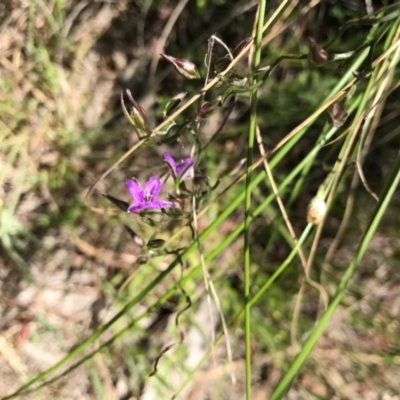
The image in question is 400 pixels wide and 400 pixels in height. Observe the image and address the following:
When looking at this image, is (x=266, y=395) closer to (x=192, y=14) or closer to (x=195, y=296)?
(x=195, y=296)

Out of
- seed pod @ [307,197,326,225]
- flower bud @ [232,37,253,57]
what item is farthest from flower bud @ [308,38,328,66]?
seed pod @ [307,197,326,225]

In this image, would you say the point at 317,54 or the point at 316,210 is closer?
the point at 317,54

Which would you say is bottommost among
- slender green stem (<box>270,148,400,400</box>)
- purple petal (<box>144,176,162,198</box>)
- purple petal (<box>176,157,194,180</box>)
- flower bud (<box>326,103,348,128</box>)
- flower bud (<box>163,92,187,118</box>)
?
slender green stem (<box>270,148,400,400</box>)

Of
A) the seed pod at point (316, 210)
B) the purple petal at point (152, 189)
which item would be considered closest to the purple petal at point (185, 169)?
the purple petal at point (152, 189)

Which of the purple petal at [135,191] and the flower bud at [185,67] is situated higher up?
the flower bud at [185,67]

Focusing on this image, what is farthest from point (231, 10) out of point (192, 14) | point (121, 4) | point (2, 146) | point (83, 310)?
point (83, 310)

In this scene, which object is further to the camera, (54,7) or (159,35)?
(159,35)

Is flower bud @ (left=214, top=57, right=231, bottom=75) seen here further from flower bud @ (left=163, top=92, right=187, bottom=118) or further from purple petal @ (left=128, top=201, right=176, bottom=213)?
purple petal @ (left=128, top=201, right=176, bottom=213)

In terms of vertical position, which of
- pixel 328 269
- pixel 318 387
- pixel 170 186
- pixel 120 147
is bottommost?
pixel 318 387

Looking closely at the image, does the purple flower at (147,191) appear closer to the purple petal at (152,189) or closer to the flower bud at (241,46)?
the purple petal at (152,189)

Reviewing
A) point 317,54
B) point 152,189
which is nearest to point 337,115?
point 317,54

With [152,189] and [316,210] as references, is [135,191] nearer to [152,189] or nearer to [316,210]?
[152,189]
